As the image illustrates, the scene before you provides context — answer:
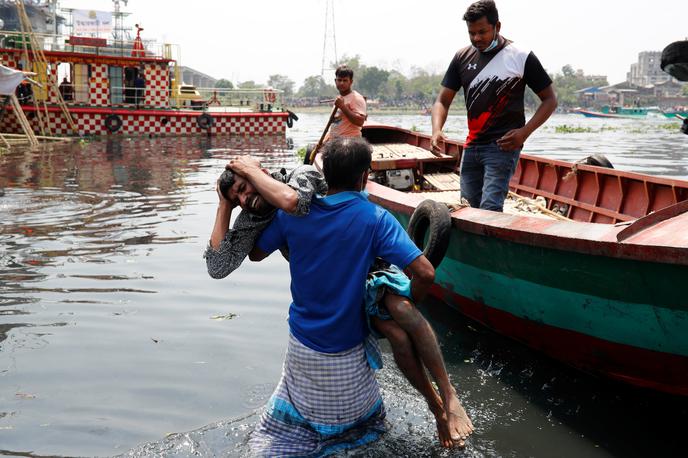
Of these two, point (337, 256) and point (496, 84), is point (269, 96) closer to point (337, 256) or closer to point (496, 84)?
point (496, 84)

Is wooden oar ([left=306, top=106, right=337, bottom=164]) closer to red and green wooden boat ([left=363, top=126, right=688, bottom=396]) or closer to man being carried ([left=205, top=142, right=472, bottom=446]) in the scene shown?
red and green wooden boat ([left=363, top=126, right=688, bottom=396])

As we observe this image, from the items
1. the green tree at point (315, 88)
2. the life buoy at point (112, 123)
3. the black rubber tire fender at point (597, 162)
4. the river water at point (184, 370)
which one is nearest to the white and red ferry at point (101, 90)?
the life buoy at point (112, 123)

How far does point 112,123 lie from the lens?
2339cm

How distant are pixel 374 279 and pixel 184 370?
5.89 ft

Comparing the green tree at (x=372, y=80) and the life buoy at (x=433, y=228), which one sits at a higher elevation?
the green tree at (x=372, y=80)

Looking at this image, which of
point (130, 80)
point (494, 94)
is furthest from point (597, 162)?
point (130, 80)

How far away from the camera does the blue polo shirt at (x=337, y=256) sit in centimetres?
288

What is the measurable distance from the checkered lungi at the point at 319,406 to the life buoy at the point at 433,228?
145cm

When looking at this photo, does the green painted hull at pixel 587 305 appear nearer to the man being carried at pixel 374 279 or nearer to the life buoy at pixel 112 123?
the man being carried at pixel 374 279

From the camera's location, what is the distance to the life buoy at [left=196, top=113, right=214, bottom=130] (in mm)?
25078

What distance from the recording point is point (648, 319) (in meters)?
3.58

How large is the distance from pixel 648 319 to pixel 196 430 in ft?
7.65

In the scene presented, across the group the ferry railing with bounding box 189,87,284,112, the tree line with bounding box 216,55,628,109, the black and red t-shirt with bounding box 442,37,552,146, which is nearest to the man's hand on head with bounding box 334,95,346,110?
the black and red t-shirt with bounding box 442,37,552,146

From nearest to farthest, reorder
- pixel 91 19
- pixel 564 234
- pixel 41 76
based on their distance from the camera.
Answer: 1. pixel 564 234
2. pixel 41 76
3. pixel 91 19
